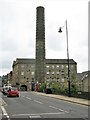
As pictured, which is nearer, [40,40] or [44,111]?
[44,111]

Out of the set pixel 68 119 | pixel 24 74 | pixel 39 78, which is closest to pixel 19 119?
pixel 68 119

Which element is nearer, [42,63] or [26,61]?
[42,63]

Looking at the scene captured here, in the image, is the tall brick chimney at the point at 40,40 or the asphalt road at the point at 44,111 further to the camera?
the tall brick chimney at the point at 40,40

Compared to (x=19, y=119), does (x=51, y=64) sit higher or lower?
higher

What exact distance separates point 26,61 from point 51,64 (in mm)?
11344

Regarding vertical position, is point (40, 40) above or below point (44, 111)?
above

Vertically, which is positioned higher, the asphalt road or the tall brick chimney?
the tall brick chimney

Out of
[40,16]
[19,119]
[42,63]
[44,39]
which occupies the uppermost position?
[40,16]

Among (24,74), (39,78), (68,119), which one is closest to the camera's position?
(68,119)

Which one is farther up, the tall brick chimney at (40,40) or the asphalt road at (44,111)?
the tall brick chimney at (40,40)

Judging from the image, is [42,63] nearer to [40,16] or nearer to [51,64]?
[40,16]

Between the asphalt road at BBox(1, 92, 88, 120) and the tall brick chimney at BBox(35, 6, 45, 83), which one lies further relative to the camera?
the tall brick chimney at BBox(35, 6, 45, 83)

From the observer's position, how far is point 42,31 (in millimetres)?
99938

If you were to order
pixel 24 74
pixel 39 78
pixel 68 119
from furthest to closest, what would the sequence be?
pixel 24 74, pixel 39 78, pixel 68 119
